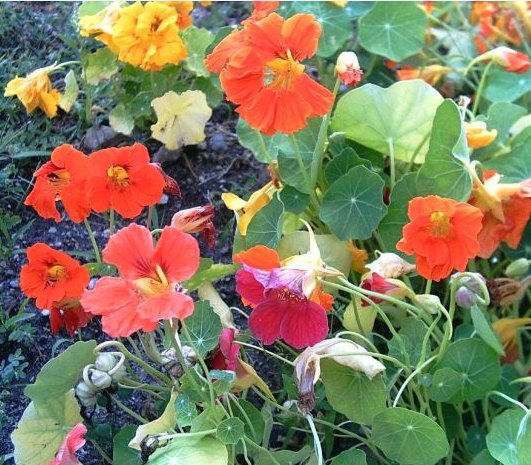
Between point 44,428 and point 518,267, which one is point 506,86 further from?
point 44,428

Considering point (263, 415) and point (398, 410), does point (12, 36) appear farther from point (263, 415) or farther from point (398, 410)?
point (398, 410)

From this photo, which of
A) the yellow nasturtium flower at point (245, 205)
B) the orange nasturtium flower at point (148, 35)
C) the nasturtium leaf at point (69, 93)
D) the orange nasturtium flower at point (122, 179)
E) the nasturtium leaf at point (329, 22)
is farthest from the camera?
the nasturtium leaf at point (329, 22)

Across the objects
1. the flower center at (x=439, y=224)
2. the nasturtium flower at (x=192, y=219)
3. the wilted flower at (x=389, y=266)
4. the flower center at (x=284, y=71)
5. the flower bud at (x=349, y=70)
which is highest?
the flower center at (x=284, y=71)

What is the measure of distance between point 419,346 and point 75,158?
1.92ft

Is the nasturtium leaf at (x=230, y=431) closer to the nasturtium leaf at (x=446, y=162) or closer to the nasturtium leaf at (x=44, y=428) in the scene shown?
the nasturtium leaf at (x=44, y=428)

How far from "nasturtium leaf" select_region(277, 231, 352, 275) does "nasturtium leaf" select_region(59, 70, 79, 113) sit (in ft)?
1.89

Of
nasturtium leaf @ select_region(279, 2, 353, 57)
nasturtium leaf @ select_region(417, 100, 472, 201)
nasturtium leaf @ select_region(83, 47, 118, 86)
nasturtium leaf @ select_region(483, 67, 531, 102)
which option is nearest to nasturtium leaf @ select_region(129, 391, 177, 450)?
nasturtium leaf @ select_region(417, 100, 472, 201)

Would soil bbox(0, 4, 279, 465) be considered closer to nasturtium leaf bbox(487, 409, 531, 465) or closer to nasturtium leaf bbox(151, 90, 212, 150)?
nasturtium leaf bbox(151, 90, 212, 150)

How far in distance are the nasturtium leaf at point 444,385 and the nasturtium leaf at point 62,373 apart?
0.50 m

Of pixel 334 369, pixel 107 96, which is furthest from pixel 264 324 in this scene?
pixel 107 96

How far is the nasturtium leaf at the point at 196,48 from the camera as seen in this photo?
1.66 meters

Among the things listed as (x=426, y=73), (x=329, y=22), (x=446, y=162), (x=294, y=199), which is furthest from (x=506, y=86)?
(x=294, y=199)

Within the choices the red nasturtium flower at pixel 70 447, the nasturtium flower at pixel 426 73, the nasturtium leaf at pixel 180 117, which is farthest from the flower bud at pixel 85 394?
the nasturtium flower at pixel 426 73

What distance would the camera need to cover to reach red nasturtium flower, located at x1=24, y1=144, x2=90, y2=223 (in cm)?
110
